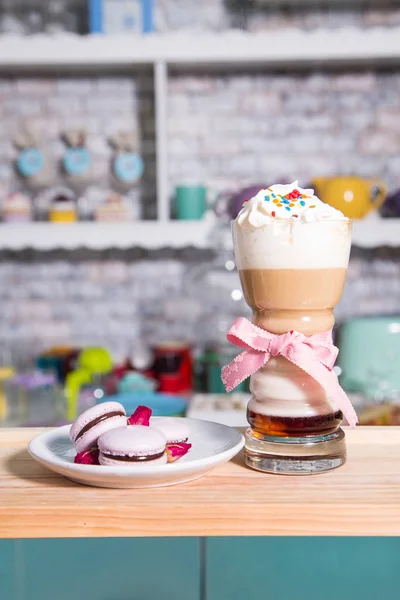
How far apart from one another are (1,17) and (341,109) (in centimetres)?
133

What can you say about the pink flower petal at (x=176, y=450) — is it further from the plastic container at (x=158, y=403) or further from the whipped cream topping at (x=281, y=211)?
the plastic container at (x=158, y=403)

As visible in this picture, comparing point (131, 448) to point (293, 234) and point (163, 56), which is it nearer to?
point (293, 234)

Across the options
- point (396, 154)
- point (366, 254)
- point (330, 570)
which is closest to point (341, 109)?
point (396, 154)

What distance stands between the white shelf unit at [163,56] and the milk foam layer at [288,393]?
1.79 m

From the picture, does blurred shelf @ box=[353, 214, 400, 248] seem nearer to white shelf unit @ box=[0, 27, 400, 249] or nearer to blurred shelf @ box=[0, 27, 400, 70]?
white shelf unit @ box=[0, 27, 400, 249]

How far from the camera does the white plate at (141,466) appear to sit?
0.63 m

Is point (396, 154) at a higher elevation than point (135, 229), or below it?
higher

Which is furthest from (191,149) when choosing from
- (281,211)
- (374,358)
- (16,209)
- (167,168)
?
(281,211)

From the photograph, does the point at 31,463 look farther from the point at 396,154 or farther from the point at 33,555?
the point at 396,154

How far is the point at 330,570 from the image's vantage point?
2.47 feet

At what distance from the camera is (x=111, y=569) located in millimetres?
754

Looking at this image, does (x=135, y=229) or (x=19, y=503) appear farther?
(x=135, y=229)

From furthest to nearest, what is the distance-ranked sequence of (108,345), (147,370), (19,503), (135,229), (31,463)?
(108,345) → (147,370) → (135,229) → (31,463) → (19,503)

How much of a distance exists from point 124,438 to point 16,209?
2.05m
